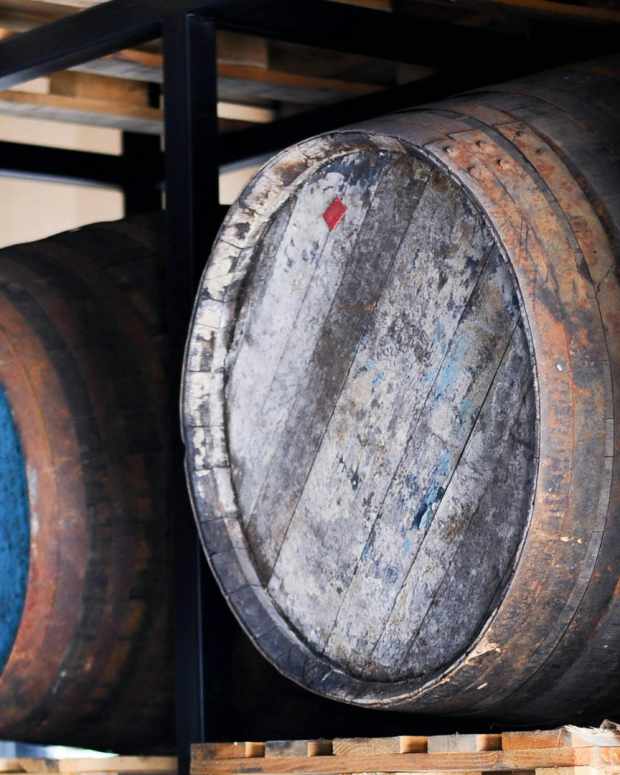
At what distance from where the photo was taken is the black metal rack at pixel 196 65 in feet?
14.9

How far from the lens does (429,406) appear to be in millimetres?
3852

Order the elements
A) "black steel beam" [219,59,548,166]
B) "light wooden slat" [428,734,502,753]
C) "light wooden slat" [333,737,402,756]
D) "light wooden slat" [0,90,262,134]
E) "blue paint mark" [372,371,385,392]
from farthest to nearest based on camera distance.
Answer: "light wooden slat" [0,90,262,134], "black steel beam" [219,59,548,166], "blue paint mark" [372,371,385,392], "light wooden slat" [333,737,402,756], "light wooden slat" [428,734,502,753]

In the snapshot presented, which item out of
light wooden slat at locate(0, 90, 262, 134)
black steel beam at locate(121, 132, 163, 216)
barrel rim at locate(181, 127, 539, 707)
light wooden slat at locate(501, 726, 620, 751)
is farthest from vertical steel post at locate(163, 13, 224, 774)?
black steel beam at locate(121, 132, 163, 216)

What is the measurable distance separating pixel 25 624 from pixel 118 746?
0.67 meters

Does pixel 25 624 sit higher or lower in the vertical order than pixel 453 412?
lower

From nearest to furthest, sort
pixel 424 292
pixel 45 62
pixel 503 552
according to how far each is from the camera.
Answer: pixel 503 552 < pixel 424 292 < pixel 45 62

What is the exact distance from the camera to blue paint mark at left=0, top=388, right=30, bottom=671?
4.65 metres

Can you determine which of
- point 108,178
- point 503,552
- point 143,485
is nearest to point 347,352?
point 503,552

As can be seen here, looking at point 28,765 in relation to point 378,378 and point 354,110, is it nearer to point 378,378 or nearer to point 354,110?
point 378,378

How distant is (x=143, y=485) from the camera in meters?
4.91

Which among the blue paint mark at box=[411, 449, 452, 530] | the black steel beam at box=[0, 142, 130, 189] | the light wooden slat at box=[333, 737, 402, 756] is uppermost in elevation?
the black steel beam at box=[0, 142, 130, 189]

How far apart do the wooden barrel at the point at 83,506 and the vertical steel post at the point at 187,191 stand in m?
0.28

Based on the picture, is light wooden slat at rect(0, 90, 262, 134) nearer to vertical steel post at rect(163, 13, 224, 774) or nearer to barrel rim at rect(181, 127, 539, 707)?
vertical steel post at rect(163, 13, 224, 774)

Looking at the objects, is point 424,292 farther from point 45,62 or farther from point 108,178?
point 108,178
